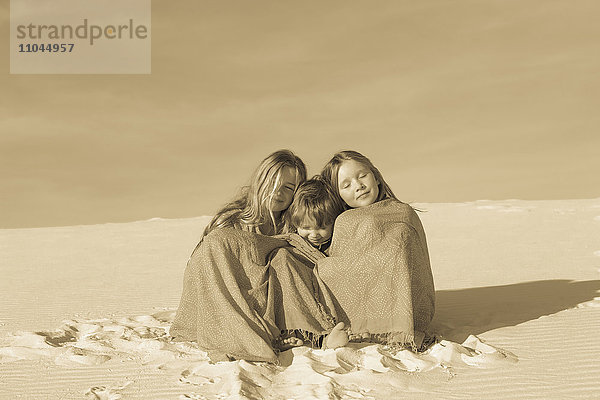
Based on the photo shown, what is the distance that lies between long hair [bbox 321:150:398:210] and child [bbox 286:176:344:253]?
0.25ft

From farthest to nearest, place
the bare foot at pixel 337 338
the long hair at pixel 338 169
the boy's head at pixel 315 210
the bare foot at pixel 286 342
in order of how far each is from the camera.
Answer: the long hair at pixel 338 169 < the boy's head at pixel 315 210 < the bare foot at pixel 286 342 < the bare foot at pixel 337 338

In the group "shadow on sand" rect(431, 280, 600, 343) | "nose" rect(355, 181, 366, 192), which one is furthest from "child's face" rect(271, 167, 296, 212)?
"shadow on sand" rect(431, 280, 600, 343)

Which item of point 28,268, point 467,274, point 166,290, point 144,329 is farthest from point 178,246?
point 144,329

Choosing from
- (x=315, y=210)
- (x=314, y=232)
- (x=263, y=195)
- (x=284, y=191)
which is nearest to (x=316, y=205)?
(x=315, y=210)

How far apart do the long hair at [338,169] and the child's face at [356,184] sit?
5 cm

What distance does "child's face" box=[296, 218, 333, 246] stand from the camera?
6160mm

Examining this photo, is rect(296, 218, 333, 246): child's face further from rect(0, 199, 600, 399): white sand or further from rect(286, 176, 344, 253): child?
rect(0, 199, 600, 399): white sand

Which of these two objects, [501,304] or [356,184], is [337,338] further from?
[501,304]

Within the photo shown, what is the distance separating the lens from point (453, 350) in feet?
18.4

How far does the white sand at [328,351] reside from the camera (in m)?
5.04

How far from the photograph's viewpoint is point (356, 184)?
620 centimetres

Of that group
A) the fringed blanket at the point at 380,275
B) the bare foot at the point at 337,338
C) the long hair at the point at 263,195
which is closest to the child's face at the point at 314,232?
the fringed blanket at the point at 380,275

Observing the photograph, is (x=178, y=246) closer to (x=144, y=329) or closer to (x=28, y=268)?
(x=28, y=268)

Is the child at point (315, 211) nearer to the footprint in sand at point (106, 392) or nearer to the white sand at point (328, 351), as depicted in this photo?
the white sand at point (328, 351)
